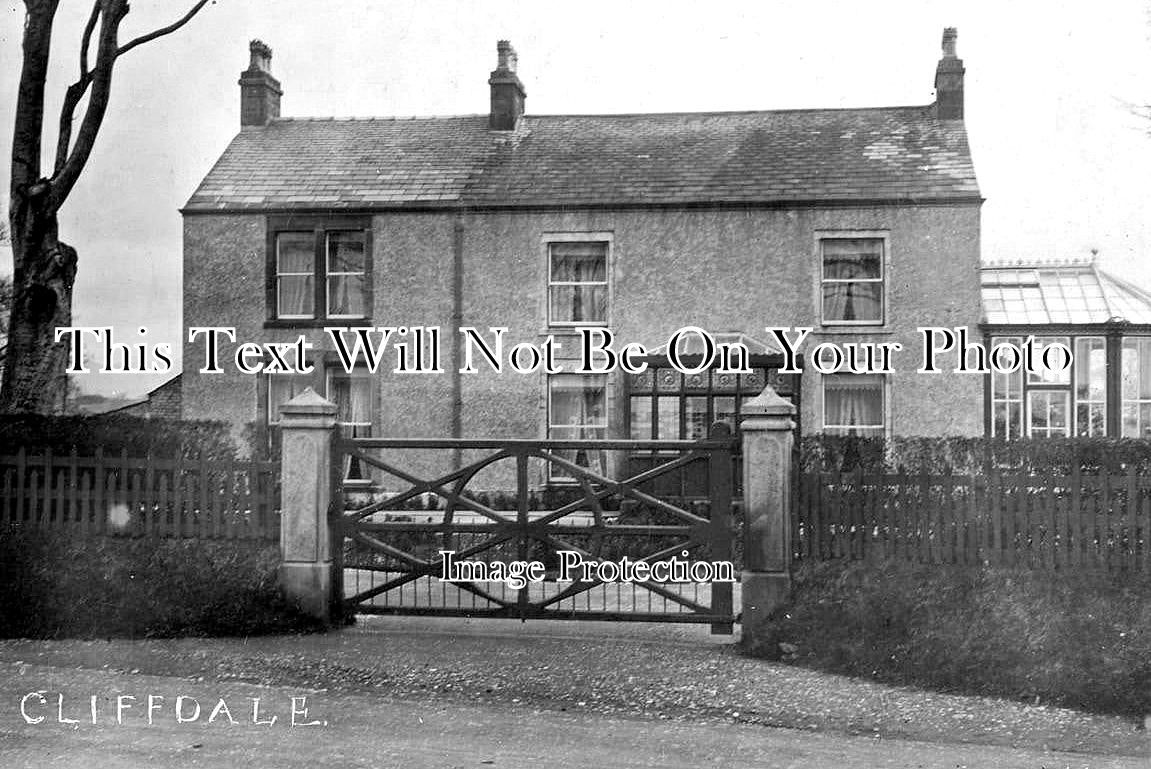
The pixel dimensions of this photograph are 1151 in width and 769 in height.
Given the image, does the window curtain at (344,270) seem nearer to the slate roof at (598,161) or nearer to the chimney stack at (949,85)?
the slate roof at (598,161)

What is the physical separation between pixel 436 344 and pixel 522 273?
218 cm

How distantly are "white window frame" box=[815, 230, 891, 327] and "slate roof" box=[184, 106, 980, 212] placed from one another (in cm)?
69

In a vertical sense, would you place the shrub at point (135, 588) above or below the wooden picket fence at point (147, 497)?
below

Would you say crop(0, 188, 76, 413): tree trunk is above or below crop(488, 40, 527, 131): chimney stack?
below

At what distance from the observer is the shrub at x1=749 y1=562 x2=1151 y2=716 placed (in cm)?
778

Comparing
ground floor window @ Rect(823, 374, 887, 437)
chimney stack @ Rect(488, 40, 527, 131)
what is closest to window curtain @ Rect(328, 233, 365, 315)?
chimney stack @ Rect(488, 40, 527, 131)

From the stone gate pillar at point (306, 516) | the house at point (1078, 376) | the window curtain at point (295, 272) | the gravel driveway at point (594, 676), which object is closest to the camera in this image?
the gravel driveway at point (594, 676)

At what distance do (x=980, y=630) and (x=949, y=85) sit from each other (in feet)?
Result: 56.4

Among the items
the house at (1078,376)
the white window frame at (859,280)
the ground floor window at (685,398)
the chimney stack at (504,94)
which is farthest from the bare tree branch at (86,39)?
the house at (1078,376)

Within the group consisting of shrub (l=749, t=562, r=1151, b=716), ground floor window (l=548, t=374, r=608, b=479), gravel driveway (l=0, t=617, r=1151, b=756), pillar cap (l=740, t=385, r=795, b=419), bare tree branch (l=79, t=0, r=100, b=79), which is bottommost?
gravel driveway (l=0, t=617, r=1151, b=756)

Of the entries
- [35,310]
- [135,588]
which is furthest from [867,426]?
[135,588]

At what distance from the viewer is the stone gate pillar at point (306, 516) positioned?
969 centimetres

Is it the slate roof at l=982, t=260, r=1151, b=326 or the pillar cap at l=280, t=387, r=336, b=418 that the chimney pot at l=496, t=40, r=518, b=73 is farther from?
the pillar cap at l=280, t=387, r=336, b=418

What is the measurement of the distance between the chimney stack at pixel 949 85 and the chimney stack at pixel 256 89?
14004mm
